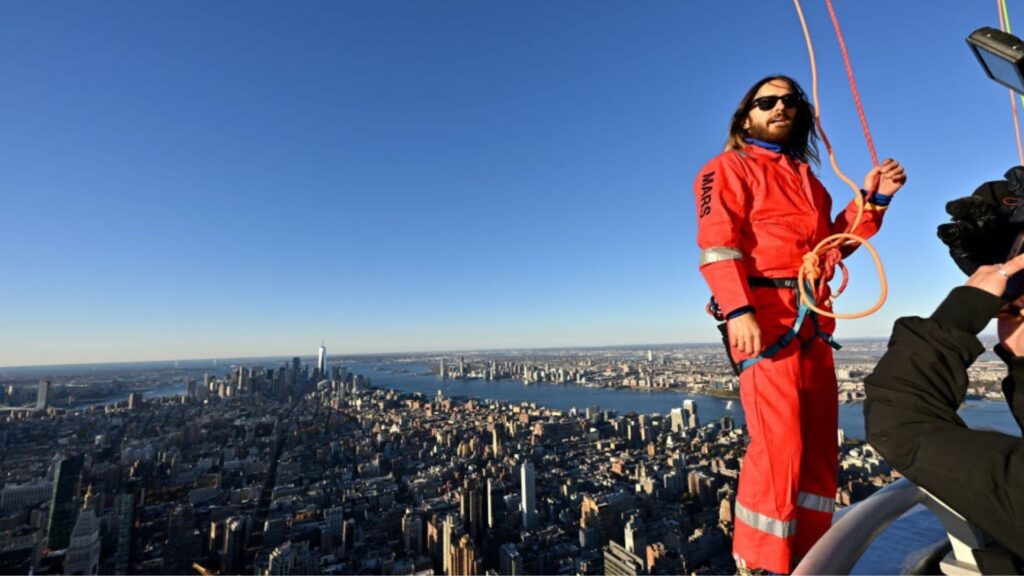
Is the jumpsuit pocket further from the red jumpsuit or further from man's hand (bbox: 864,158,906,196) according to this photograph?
man's hand (bbox: 864,158,906,196)

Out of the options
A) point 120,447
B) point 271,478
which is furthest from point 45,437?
point 271,478

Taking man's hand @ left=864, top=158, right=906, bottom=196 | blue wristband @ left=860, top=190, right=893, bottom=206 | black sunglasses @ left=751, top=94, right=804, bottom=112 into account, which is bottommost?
blue wristband @ left=860, top=190, right=893, bottom=206

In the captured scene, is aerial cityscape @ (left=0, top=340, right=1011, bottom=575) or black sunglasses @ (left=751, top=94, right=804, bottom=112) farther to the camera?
aerial cityscape @ (left=0, top=340, right=1011, bottom=575)

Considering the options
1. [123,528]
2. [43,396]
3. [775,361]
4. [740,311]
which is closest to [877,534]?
[775,361]

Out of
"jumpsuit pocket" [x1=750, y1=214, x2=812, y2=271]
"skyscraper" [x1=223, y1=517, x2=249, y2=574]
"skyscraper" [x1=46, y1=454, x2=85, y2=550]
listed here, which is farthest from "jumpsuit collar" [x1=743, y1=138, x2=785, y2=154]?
"skyscraper" [x1=46, y1=454, x2=85, y2=550]

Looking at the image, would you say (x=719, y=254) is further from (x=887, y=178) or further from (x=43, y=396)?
(x=43, y=396)

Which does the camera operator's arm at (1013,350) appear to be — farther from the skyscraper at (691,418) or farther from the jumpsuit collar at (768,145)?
the skyscraper at (691,418)

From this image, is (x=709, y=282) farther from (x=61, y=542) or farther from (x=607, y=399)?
(x=607, y=399)
